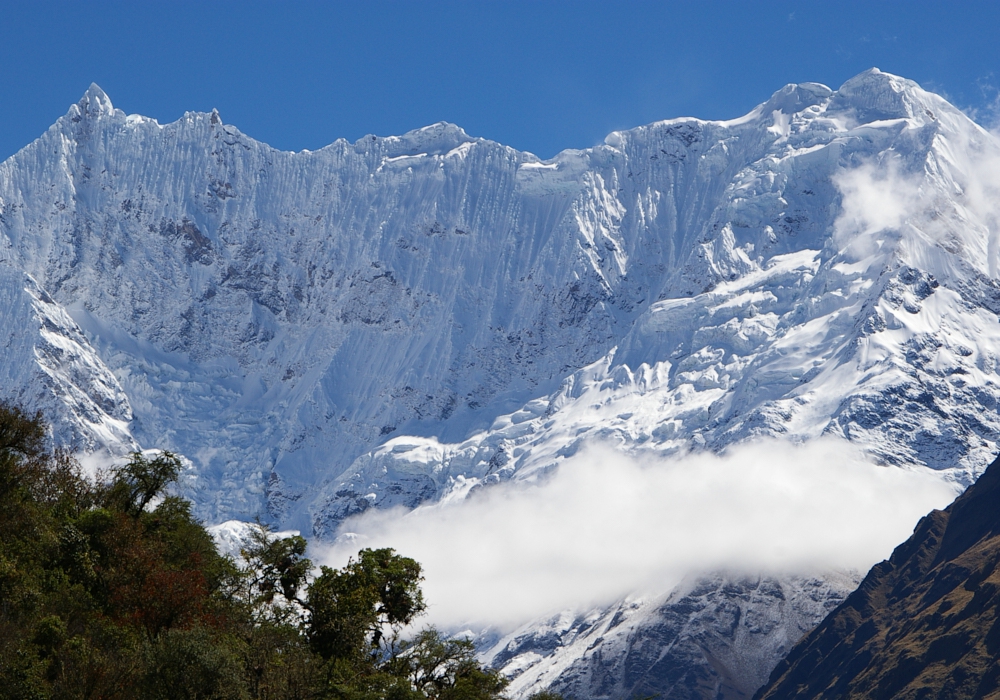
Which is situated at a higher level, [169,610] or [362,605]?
[169,610]

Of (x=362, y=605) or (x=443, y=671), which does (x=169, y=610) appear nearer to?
(x=362, y=605)

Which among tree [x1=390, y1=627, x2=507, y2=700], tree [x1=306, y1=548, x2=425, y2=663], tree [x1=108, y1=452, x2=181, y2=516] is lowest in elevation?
tree [x1=390, y1=627, x2=507, y2=700]

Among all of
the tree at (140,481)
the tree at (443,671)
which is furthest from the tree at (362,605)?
the tree at (140,481)

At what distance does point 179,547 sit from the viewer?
266ft

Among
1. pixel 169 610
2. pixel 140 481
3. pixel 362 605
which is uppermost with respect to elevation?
pixel 140 481

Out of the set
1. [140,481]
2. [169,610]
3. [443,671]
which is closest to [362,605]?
[443,671]

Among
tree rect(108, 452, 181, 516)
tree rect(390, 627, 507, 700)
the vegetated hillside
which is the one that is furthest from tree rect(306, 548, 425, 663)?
tree rect(108, 452, 181, 516)

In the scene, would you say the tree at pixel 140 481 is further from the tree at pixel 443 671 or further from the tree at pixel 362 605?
the tree at pixel 443 671

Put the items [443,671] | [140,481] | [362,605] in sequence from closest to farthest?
[362,605] → [443,671] → [140,481]

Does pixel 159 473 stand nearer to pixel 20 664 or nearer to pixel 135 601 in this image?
pixel 135 601

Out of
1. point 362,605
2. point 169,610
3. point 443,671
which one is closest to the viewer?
point 169,610

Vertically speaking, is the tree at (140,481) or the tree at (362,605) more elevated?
the tree at (140,481)

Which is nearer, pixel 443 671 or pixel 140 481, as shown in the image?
pixel 443 671

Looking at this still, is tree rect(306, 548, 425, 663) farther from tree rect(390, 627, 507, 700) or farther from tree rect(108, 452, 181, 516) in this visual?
tree rect(108, 452, 181, 516)
